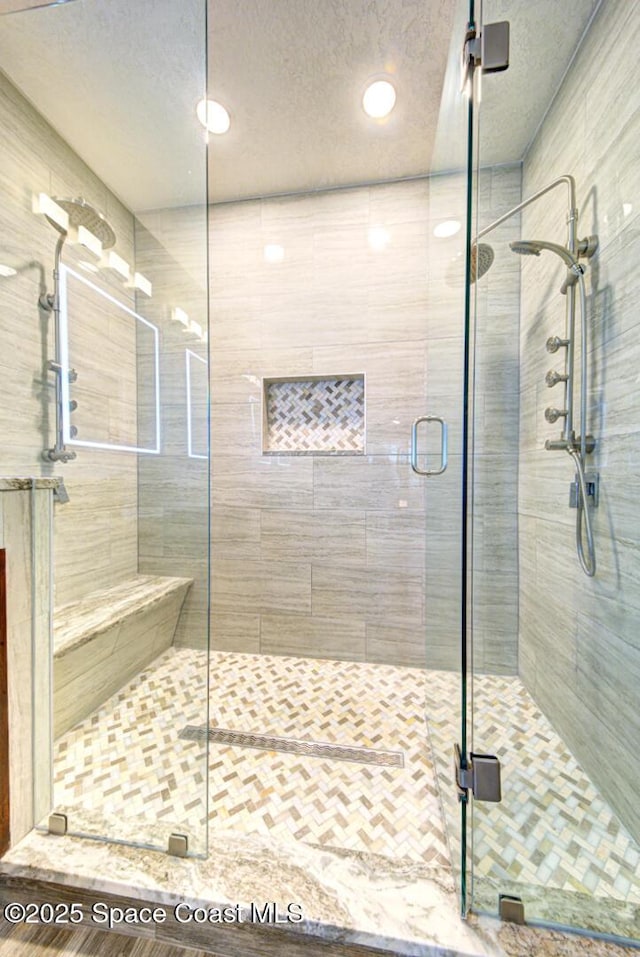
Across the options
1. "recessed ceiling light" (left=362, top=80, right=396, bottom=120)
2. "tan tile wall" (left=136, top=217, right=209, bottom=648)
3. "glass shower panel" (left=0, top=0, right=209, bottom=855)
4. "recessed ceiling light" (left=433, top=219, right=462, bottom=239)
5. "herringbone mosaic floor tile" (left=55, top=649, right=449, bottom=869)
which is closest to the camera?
"herringbone mosaic floor tile" (left=55, top=649, right=449, bottom=869)

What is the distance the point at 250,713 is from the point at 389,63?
2.80 meters

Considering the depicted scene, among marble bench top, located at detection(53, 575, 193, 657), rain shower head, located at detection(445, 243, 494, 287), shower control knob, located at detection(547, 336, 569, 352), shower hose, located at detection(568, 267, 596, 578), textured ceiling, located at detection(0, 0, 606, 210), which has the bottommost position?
marble bench top, located at detection(53, 575, 193, 657)

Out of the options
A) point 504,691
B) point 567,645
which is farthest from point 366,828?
point 567,645

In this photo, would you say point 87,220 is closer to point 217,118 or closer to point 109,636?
point 217,118

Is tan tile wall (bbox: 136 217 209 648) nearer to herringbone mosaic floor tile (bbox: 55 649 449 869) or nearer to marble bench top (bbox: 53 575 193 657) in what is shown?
marble bench top (bbox: 53 575 193 657)

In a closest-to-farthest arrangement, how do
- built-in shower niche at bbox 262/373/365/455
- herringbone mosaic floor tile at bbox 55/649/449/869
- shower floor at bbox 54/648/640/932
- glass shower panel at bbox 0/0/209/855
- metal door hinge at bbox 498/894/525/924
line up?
metal door hinge at bbox 498/894/525/924
shower floor at bbox 54/648/640/932
herringbone mosaic floor tile at bbox 55/649/449/869
glass shower panel at bbox 0/0/209/855
built-in shower niche at bbox 262/373/365/455

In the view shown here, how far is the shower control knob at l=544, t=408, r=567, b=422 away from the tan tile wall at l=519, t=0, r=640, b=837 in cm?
5

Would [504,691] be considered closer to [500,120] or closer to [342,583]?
[342,583]

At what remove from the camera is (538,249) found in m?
1.43

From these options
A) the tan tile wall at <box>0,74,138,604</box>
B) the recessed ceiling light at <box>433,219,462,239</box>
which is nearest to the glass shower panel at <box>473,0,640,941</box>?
the recessed ceiling light at <box>433,219,462,239</box>

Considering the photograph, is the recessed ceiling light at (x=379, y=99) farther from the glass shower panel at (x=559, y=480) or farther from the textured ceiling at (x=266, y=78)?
the glass shower panel at (x=559, y=480)

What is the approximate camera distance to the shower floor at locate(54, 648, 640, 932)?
3.20ft

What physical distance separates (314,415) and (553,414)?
123 cm

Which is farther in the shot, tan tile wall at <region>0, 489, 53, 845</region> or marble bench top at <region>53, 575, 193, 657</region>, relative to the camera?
marble bench top at <region>53, 575, 193, 657</region>
